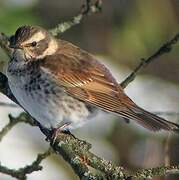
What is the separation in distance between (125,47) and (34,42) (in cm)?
326

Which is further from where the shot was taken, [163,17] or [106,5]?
[106,5]

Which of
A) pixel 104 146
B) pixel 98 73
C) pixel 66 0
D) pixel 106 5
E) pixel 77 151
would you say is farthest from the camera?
pixel 66 0

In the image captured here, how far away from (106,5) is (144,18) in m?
0.80

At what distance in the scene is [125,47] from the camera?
890cm

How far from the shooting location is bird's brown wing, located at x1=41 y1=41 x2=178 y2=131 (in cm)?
553

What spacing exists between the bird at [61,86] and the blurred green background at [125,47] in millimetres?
1615

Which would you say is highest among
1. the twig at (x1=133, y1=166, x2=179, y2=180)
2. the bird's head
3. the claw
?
the bird's head

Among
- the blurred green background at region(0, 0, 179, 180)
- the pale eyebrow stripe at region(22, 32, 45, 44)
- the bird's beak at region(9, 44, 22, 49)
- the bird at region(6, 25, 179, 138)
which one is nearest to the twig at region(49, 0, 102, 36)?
the bird at region(6, 25, 179, 138)

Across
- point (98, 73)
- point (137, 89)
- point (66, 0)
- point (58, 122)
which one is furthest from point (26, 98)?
point (66, 0)

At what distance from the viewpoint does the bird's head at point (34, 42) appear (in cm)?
556

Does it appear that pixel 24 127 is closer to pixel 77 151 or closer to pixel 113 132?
pixel 113 132

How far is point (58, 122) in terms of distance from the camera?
549 centimetres

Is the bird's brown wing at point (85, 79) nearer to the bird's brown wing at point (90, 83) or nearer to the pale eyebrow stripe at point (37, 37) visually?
the bird's brown wing at point (90, 83)

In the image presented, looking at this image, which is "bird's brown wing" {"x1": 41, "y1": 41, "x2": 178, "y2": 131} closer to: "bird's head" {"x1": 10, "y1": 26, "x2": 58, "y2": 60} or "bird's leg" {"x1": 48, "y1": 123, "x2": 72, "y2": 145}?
"bird's head" {"x1": 10, "y1": 26, "x2": 58, "y2": 60}
